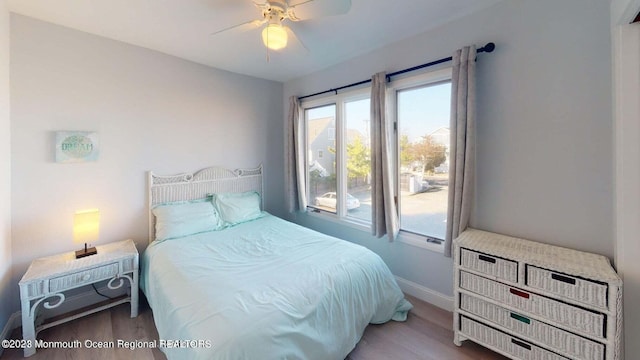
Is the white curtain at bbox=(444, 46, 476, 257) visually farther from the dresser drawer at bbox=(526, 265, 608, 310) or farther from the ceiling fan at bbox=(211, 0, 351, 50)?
the ceiling fan at bbox=(211, 0, 351, 50)

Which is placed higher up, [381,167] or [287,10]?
[287,10]

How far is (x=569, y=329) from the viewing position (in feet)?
4.77

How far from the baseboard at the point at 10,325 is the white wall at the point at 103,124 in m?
0.27

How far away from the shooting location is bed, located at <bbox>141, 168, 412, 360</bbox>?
4.40ft

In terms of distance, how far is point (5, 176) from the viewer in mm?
1959

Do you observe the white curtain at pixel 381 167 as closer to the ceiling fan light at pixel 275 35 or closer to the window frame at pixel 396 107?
the window frame at pixel 396 107

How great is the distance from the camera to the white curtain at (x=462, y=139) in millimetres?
2002

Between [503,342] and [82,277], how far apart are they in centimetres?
319

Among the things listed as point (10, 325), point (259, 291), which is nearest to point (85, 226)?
point (10, 325)

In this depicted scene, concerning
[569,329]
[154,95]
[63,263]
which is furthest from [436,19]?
[63,263]

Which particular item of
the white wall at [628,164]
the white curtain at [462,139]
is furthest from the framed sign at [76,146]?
the white wall at [628,164]

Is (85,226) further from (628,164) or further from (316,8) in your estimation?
(628,164)

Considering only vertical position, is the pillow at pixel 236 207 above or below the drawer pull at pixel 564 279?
above

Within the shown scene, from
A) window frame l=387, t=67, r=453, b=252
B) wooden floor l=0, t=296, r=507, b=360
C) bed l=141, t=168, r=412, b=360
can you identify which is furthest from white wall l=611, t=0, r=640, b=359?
bed l=141, t=168, r=412, b=360
